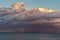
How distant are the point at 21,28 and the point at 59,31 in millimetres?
2636

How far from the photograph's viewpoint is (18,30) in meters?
20.8

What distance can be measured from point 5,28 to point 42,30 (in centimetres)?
292

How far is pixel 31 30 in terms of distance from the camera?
20.8 metres

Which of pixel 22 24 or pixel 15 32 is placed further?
pixel 15 32

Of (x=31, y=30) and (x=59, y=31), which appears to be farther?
(x=31, y=30)

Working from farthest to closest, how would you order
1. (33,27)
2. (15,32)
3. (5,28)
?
(15,32) < (33,27) < (5,28)

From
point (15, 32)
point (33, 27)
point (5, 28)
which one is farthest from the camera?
point (15, 32)

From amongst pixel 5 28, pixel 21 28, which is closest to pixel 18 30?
pixel 21 28

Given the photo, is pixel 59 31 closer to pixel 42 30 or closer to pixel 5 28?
pixel 42 30

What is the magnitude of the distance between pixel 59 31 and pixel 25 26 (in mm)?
2210

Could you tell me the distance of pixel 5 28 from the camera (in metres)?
18.9

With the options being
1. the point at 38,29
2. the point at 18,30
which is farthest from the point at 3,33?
the point at 38,29

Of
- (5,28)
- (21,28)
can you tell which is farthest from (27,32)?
(5,28)

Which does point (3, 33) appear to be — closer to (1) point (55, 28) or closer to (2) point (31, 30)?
(2) point (31, 30)
